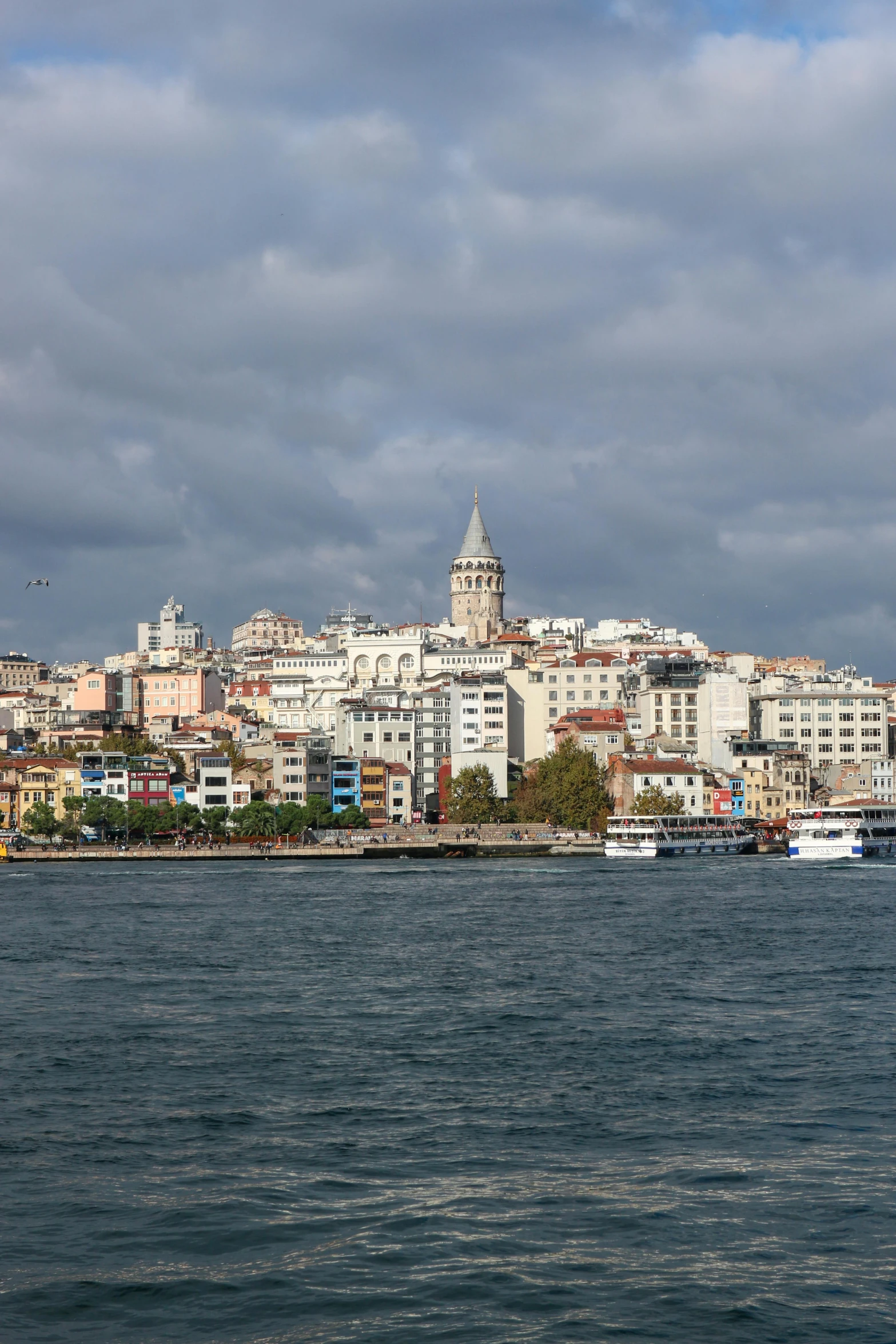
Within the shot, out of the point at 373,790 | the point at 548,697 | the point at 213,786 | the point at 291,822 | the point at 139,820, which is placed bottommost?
the point at 291,822

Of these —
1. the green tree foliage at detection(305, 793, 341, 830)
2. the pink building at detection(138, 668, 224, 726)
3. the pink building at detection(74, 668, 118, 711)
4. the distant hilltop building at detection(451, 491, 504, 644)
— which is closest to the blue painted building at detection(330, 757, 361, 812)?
the green tree foliage at detection(305, 793, 341, 830)

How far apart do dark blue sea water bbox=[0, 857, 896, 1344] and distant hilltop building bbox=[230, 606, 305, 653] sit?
147 m

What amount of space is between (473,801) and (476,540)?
85.0m

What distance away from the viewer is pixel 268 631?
178125 millimetres

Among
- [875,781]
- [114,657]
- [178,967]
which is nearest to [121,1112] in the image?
[178,967]

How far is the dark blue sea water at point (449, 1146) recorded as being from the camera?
34.3 feet

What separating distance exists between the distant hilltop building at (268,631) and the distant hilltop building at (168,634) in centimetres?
496

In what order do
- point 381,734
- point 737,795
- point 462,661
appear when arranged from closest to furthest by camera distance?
point 737,795 < point 381,734 < point 462,661

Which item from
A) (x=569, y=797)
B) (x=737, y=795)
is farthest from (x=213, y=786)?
(x=737, y=795)

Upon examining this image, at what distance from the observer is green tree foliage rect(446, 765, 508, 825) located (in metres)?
77.2

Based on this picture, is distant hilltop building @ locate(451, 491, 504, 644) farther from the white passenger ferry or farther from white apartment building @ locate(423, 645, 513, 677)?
the white passenger ferry

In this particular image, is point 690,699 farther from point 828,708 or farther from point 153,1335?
point 153,1335

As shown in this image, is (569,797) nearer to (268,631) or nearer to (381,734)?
(381,734)

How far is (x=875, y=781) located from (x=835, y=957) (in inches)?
2374
